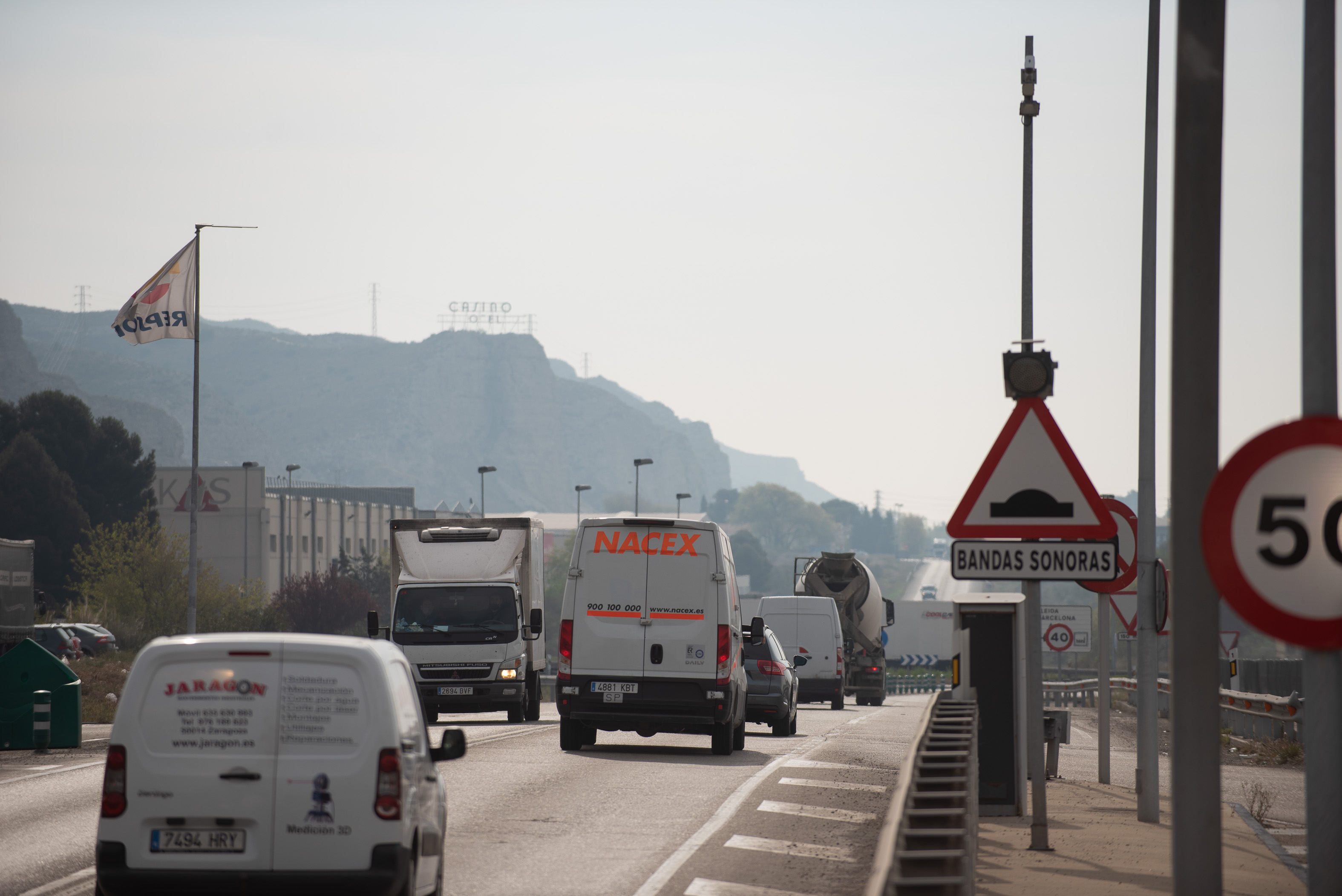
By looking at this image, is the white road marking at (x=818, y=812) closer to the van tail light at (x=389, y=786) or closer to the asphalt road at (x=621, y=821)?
the asphalt road at (x=621, y=821)

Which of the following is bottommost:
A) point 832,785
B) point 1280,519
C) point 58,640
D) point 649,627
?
point 58,640

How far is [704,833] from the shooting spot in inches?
479

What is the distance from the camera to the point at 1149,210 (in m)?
14.1

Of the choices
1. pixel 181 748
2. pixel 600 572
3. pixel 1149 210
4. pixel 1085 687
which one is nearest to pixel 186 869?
pixel 181 748

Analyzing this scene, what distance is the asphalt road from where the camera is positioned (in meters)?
9.99

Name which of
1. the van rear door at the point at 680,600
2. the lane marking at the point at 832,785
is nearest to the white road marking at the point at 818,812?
the lane marking at the point at 832,785

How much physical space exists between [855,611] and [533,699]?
2315 centimetres

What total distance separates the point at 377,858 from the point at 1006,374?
14.8 feet

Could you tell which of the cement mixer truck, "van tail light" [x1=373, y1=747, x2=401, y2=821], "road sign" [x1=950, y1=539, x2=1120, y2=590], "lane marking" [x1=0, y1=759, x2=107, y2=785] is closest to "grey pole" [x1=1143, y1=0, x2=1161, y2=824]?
"road sign" [x1=950, y1=539, x2=1120, y2=590]

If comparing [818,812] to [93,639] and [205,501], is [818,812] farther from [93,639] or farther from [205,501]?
[205,501]

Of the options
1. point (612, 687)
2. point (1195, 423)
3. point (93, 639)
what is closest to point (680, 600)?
point (612, 687)

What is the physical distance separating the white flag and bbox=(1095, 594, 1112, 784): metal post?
1161 inches

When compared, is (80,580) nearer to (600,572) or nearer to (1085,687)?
(1085,687)

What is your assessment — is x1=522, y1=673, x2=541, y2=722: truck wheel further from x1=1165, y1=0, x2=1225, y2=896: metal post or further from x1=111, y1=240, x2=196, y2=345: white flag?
x1=1165, y1=0, x2=1225, y2=896: metal post
